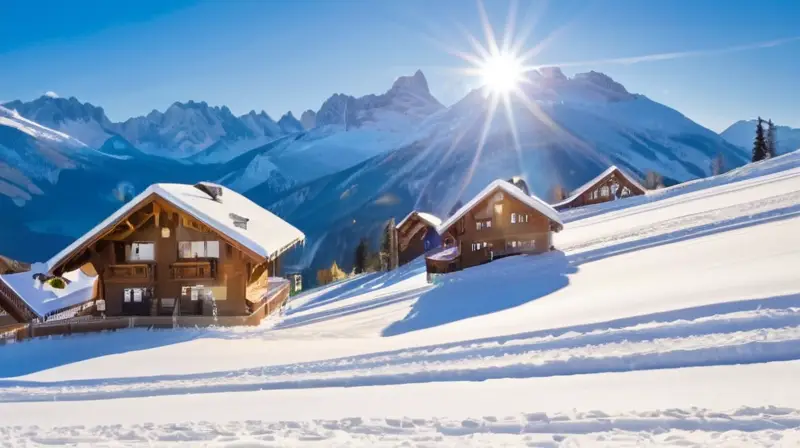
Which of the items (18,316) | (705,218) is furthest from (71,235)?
(705,218)

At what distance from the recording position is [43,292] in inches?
1235

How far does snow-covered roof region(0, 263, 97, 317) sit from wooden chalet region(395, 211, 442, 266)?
30391 millimetres

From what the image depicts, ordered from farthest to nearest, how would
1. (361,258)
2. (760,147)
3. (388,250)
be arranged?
(760,147), (361,258), (388,250)

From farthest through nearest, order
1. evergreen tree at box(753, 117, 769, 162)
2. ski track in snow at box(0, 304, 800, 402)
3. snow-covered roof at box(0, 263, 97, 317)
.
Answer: evergreen tree at box(753, 117, 769, 162) < snow-covered roof at box(0, 263, 97, 317) < ski track in snow at box(0, 304, 800, 402)

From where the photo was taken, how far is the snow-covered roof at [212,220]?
Answer: 66.8 ft

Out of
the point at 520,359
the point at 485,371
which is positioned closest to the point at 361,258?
the point at 520,359

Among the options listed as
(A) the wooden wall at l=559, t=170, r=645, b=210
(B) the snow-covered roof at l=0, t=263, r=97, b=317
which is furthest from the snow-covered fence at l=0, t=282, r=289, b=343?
(A) the wooden wall at l=559, t=170, r=645, b=210

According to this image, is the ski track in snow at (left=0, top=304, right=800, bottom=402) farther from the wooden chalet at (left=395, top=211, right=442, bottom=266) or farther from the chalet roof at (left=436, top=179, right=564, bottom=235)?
the wooden chalet at (left=395, top=211, right=442, bottom=266)

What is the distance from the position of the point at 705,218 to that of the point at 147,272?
97.2 feet

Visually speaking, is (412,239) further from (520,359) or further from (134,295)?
(520,359)

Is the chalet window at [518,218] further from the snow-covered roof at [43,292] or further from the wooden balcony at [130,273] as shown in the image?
the snow-covered roof at [43,292]

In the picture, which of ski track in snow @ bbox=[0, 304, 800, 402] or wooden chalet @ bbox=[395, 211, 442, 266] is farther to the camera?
wooden chalet @ bbox=[395, 211, 442, 266]

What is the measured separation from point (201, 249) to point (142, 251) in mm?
2809

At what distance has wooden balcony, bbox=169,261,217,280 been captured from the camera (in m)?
22.0
